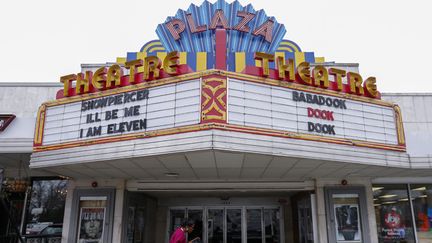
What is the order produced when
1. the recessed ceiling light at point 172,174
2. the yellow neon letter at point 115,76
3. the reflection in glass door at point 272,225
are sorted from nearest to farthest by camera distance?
the yellow neon letter at point 115,76 → the recessed ceiling light at point 172,174 → the reflection in glass door at point 272,225

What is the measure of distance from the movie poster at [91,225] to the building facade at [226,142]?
0.03 meters

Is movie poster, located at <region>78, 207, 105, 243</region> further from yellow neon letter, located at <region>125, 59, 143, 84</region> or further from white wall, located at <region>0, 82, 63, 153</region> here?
yellow neon letter, located at <region>125, 59, 143, 84</region>

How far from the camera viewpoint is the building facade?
770cm

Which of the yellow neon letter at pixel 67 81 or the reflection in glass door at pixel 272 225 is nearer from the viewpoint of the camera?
the yellow neon letter at pixel 67 81

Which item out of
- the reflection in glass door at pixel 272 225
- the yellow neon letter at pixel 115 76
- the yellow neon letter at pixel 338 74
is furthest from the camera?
the reflection in glass door at pixel 272 225

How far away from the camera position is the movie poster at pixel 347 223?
1043 centimetres

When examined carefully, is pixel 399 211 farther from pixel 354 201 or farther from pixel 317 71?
pixel 317 71

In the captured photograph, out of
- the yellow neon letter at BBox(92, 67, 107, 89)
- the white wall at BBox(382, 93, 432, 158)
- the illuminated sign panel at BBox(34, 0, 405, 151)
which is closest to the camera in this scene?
the illuminated sign panel at BBox(34, 0, 405, 151)

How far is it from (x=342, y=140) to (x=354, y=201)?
319 centimetres

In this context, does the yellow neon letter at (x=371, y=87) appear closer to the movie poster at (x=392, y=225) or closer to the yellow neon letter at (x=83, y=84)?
the movie poster at (x=392, y=225)

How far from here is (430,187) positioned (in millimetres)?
11617

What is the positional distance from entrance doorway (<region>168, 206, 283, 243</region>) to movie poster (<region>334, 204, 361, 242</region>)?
14.7 ft

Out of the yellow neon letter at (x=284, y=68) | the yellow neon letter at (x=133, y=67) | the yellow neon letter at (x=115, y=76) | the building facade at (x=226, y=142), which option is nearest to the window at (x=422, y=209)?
the building facade at (x=226, y=142)

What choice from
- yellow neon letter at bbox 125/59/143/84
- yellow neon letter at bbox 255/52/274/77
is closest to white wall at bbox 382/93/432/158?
yellow neon letter at bbox 255/52/274/77
